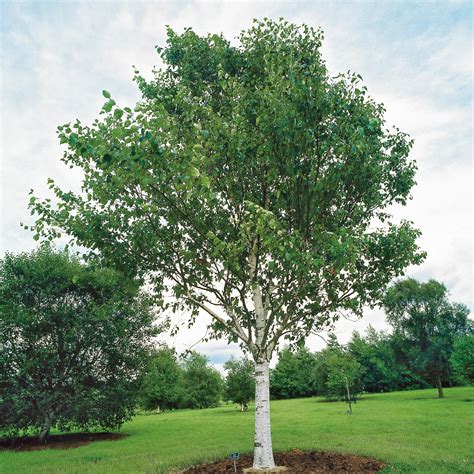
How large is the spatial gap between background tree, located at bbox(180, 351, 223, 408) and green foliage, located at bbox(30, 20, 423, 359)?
54711mm

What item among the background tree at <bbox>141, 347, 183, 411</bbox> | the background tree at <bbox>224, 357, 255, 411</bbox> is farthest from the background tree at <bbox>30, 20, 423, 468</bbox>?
the background tree at <bbox>141, 347, 183, 411</bbox>

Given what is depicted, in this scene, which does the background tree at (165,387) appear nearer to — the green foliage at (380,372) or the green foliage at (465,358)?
the green foliage at (380,372)

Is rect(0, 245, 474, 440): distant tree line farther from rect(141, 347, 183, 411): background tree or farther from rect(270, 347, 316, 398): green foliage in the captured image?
rect(270, 347, 316, 398): green foliage

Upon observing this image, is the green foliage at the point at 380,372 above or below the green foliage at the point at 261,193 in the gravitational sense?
below

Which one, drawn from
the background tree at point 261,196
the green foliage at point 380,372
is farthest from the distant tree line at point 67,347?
the green foliage at point 380,372

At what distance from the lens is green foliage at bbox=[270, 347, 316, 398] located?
8638 cm

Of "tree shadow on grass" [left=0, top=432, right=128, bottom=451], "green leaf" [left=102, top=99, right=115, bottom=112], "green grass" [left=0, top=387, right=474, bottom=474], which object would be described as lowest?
"tree shadow on grass" [left=0, top=432, right=128, bottom=451]

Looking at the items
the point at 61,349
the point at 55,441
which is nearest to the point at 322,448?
the point at 61,349

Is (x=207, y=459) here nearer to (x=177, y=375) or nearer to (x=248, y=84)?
(x=248, y=84)

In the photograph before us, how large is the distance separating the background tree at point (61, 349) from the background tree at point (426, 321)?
130 ft

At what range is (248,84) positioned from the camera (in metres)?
13.4

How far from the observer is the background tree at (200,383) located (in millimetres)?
65812

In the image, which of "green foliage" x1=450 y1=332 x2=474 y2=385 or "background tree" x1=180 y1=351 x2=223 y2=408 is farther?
"background tree" x1=180 y1=351 x2=223 y2=408

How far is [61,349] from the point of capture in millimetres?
26469
